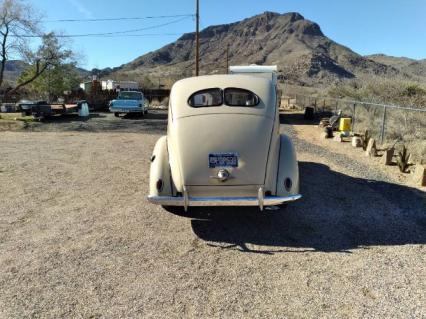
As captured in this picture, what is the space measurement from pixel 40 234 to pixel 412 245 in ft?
15.9

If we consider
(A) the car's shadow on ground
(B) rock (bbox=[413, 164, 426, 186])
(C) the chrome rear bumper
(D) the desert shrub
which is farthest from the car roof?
(D) the desert shrub

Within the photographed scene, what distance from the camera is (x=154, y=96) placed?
43.8 meters

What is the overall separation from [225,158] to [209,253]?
4.03 feet

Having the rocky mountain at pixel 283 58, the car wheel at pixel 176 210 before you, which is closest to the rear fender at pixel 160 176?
the car wheel at pixel 176 210

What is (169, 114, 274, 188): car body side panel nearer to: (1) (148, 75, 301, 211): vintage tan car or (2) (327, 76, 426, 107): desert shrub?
(1) (148, 75, 301, 211): vintage tan car

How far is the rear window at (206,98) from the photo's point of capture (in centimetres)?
542

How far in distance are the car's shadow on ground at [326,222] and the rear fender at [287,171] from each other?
608 millimetres

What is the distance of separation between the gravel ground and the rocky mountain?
85.0 metres

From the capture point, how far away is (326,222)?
5.55m

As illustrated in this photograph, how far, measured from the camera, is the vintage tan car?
4914 millimetres

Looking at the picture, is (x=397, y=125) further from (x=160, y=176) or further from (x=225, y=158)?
(x=160, y=176)

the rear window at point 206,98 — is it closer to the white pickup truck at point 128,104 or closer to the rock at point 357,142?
the rock at point 357,142

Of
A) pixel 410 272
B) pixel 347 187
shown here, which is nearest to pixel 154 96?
pixel 347 187

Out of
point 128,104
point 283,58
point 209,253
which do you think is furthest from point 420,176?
point 283,58
